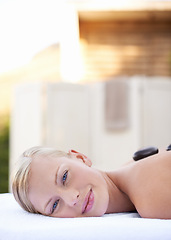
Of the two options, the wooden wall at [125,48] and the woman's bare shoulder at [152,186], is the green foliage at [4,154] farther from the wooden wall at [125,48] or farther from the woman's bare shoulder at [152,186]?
the woman's bare shoulder at [152,186]

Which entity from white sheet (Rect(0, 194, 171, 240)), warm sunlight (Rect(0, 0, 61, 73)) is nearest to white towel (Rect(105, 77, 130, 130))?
warm sunlight (Rect(0, 0, 61, 73))

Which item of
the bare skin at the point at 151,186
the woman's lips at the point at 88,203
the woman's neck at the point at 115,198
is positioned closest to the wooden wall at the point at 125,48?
the woman's neck at the point at 115,198

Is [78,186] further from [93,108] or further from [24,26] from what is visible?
[24,26]

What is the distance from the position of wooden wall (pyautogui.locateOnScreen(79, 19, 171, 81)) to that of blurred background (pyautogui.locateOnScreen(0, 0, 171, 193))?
0.05 ft

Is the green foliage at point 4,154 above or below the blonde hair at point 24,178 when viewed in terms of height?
below

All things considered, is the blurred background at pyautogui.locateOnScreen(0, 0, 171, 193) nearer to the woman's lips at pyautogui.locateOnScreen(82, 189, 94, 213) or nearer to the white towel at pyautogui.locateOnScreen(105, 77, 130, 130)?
the white towel at pyautogui.locateOnScreen(105, 77, 130, 130)

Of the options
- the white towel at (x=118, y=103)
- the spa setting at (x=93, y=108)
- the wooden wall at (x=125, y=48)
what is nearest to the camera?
the spa setting at (x=93, y=108)

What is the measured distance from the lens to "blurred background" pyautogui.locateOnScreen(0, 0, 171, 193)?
4.12 m

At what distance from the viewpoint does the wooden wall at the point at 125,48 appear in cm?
536

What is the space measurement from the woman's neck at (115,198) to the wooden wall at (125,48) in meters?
3.95

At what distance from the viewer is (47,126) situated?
397 cm

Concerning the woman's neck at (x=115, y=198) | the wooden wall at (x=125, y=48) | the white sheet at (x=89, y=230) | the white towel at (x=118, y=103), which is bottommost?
the woman's neck at (x=115, y=198)

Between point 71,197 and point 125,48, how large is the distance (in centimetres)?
445

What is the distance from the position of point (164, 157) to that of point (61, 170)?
0.37m
